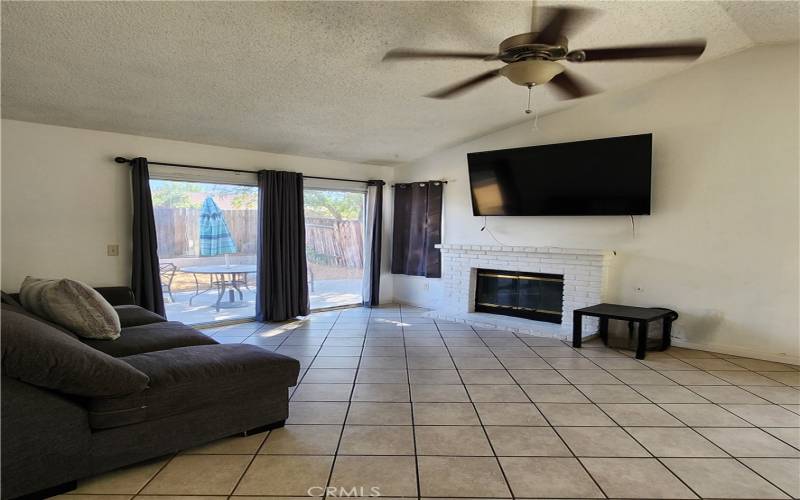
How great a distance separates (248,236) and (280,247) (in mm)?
437

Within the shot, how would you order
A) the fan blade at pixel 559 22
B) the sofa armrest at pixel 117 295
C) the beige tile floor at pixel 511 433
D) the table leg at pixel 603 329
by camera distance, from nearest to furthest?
the fan blade at pixel 559 22
the beige tile floor at pixel 511 433
the sofa armrest at pixel 117 295
the table leg at pixel 603 329

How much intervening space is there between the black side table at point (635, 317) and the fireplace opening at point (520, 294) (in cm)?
68

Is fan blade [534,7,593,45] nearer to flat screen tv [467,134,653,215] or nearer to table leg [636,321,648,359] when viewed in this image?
flat screen tv [467,134,653,215]

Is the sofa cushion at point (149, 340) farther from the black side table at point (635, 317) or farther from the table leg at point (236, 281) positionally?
the black side table at point (635, 317)

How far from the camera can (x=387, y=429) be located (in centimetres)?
254

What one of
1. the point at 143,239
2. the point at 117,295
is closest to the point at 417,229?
the point at 143,239

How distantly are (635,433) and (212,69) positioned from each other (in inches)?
147

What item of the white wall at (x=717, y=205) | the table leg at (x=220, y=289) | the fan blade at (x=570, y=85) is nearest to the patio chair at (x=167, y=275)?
the table leg at (x=220, y=289)

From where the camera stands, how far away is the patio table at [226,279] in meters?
5.09

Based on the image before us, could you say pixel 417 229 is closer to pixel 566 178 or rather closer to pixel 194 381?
pixel 566 178

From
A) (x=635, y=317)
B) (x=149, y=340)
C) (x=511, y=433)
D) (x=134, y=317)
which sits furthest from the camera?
(x=635, y=317)

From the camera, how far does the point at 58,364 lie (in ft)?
5.84

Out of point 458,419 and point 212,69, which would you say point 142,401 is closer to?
point 458,419

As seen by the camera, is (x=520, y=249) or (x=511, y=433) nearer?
(x=511, y=433)
